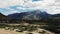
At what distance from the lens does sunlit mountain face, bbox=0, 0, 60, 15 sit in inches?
179

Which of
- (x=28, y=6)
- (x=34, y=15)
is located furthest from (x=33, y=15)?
(x=28, y=6)

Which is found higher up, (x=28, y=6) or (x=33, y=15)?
(x=28, y=6)

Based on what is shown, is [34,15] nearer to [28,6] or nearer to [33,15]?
[33,15]

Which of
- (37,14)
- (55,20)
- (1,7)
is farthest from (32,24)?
(1,7)

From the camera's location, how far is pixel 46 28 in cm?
444

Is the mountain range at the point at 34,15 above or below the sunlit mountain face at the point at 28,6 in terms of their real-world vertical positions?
below

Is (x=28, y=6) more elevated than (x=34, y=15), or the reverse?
(x=28, y=6)

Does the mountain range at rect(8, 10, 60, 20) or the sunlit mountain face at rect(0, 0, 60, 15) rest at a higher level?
the sunlit mountain face at rect(0, 0, 60, 15)

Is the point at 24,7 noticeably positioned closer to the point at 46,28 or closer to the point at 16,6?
the point at 16,6

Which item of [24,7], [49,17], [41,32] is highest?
[24,7]

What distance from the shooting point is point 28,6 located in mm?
4574

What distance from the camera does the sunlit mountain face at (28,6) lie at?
4.54 metres

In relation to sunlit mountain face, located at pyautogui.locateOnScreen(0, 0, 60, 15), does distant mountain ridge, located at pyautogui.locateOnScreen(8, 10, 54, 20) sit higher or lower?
lower

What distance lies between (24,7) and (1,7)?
1.97ft
